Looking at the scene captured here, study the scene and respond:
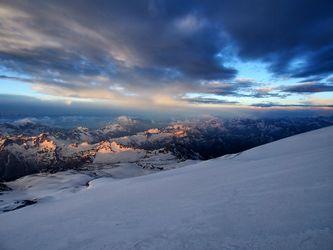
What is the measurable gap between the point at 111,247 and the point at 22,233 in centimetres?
799

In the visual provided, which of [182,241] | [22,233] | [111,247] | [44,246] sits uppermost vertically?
[182,241]

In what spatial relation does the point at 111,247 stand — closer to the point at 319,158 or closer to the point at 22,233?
the point at 22,233

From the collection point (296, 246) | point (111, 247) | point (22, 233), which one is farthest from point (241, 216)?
point (22, 233)

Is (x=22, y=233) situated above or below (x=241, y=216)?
below

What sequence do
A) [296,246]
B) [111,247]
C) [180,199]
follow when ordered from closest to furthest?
[296,246], [111,247], [180,199]

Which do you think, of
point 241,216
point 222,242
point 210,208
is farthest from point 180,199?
point 222,242

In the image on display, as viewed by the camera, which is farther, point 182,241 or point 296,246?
point 182,241

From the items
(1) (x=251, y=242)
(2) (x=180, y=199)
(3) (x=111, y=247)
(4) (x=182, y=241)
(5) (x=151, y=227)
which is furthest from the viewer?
(2) (x=180, y=199)

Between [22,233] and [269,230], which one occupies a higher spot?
[269,230]

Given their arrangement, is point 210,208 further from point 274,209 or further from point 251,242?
point 251,242

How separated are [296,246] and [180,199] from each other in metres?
8.15

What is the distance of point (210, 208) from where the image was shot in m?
11.3

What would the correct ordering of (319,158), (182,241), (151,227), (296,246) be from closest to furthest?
1. (296,246)
2. (182,241)
3. (151,227)
4. (319,158)

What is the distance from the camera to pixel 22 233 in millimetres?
14477
